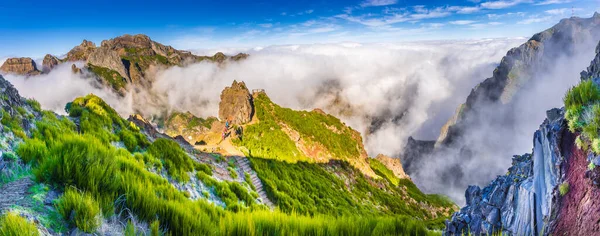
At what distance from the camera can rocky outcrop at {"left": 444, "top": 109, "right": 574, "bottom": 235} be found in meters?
3.94

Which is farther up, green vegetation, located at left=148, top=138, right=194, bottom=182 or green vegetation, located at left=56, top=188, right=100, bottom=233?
green vegetation, located at left=56, top=188, right=100, bottom=233

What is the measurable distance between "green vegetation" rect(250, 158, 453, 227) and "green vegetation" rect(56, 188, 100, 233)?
1600 cm

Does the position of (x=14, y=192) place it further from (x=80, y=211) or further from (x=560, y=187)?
(x=560, y=187)

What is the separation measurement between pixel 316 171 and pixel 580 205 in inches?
1788

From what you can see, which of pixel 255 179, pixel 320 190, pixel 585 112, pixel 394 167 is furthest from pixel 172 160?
pixel 394 167

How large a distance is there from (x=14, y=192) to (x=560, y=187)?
6.29 meters

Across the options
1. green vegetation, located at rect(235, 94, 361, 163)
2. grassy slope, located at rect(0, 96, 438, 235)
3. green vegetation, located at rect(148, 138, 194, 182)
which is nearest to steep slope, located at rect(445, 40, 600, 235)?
grassy slope, located at rect(0, 96, 438, 235)

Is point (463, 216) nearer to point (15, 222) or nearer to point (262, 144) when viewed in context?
point (15, 222)

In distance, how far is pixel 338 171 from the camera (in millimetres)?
55281

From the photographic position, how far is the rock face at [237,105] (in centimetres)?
5369

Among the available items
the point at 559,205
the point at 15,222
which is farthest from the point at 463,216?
the point at 15,222

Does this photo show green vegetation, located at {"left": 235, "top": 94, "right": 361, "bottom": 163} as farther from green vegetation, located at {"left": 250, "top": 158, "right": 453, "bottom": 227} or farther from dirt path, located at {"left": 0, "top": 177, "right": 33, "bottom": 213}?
dirt path, located at {"left": 0, "top": 177, "right": 33, "bottom": 213}

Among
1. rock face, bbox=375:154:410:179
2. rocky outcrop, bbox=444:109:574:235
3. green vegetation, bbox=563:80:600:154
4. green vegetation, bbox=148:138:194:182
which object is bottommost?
rock face, bbox=375:154:410:179

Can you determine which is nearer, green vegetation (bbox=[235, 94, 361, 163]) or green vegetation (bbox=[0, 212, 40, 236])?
green vegetation (bbox=[0, 212, 40, 236])
